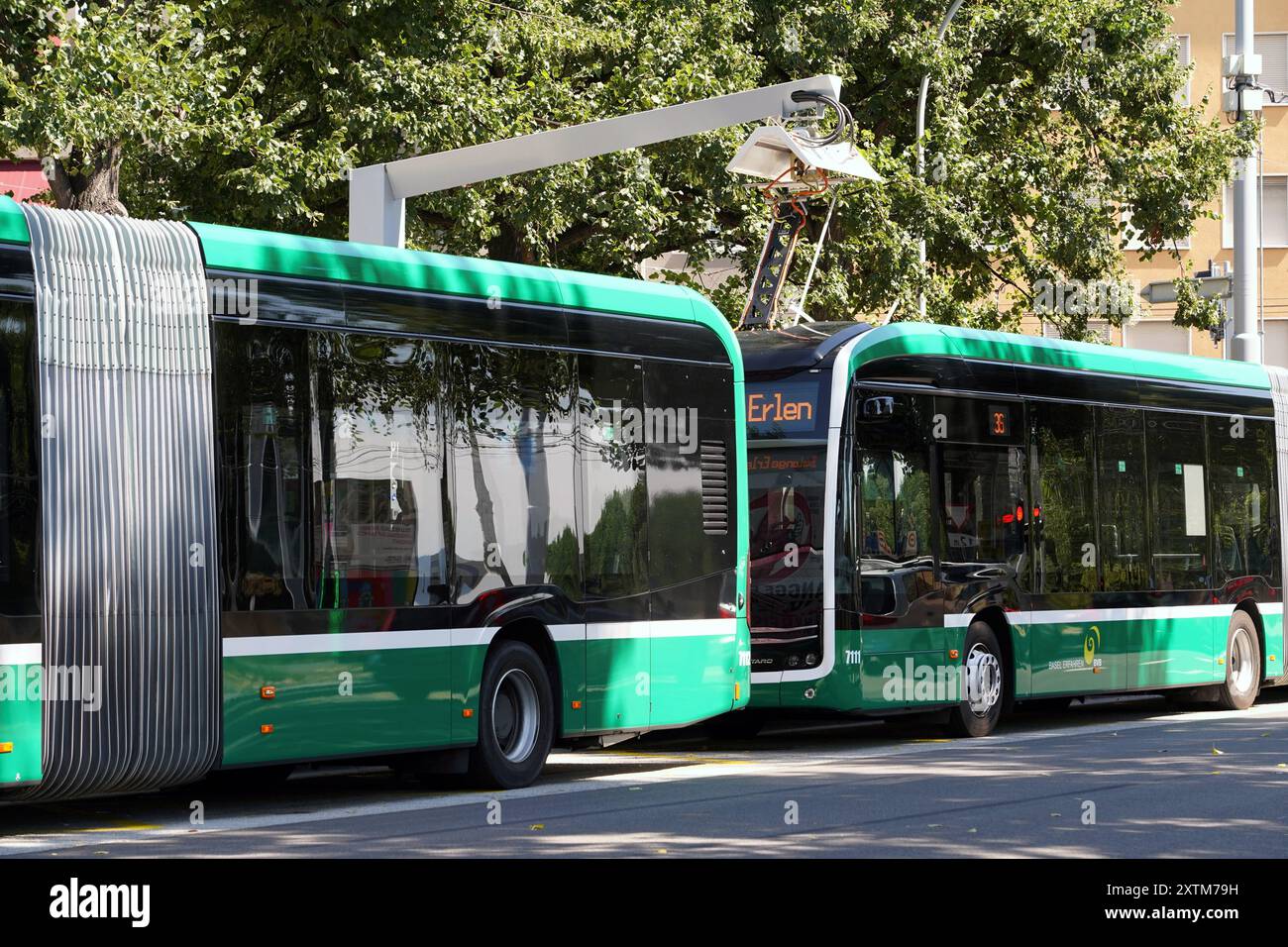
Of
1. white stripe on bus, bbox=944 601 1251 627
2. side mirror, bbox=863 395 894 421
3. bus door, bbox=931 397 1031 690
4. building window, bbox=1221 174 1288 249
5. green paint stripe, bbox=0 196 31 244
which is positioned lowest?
white stripe on bus, bbox=944 601 1251 627

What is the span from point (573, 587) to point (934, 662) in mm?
4535

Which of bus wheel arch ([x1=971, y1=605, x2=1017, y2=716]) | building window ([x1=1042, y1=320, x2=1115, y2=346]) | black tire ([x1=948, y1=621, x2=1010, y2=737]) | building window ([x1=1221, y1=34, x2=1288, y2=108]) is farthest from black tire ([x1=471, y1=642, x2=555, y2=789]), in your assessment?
building window ([x1=1221, y1=34, x2=1288, y2=108])

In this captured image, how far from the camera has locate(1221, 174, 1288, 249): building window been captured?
2025 inches

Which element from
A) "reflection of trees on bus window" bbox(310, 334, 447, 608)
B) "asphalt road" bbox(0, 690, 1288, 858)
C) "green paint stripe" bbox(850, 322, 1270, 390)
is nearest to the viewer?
"asphalt road" bbox(0, 690, 1288, 858)

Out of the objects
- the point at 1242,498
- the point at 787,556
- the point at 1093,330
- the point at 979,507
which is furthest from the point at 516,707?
the point at 1093,330

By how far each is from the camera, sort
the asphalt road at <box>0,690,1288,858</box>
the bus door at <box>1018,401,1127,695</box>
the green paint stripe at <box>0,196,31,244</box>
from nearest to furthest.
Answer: the asphalt road at <box>0,690,1288,858</box>, the green paint stripe at <box>0,196,31,244</box>, the bus door at <box>1018,401,1127,695</box>

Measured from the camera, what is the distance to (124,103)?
17.0 meters

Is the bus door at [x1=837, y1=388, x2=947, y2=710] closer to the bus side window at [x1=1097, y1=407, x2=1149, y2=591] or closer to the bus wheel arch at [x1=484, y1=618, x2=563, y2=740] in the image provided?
the bus side window at [x1=1097, y1=407, x2=1149, y2=591]

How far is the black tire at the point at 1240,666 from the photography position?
66.6 ft

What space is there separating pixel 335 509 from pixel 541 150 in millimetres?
4910

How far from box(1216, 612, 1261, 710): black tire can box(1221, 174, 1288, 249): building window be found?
32630 mm
